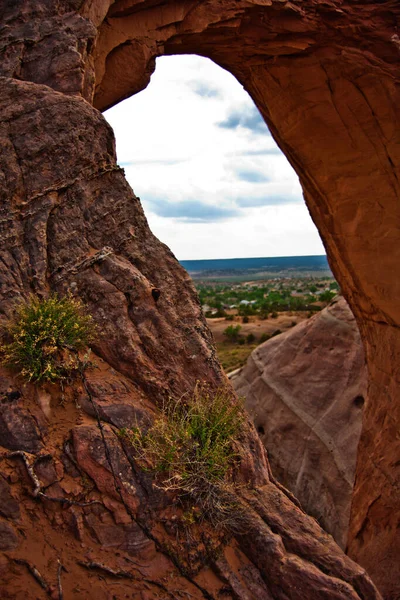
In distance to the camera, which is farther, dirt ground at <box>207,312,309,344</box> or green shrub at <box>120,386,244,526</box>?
dirt ground at <box>207,312,309,344</box>

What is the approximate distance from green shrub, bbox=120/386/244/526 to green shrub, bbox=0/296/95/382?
898mm

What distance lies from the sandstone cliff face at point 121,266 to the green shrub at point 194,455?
18 centimetres

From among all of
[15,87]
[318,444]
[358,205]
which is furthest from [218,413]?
[318,444]

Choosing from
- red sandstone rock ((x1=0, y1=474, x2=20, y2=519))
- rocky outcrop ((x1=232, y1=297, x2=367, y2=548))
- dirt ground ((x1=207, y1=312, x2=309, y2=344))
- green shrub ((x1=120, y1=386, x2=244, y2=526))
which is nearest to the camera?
red sandstone rock ((x1=0, y1=474, x2=20, y2=519))

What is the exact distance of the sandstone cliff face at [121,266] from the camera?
4211mm

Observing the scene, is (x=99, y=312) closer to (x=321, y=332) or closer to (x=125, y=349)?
(x=125, y=349)

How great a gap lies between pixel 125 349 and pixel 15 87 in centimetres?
309

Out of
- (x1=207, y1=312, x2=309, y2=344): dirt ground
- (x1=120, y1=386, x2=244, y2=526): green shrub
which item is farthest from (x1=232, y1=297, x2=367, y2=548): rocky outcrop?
(x1=207, y1=312, x2=309, y2=344): dirt ground

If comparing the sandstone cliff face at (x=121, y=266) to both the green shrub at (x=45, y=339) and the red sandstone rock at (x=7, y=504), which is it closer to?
the red sandstone rock at (x=7, y=504)

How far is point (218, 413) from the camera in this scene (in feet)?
16.2

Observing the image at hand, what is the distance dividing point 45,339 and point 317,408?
9980 mm

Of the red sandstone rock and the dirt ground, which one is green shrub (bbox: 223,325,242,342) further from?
the red sandstone rock

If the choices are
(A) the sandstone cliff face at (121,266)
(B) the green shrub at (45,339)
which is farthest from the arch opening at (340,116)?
Result: (B) the green shrub at (45,339)

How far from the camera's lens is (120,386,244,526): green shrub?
447 cm
